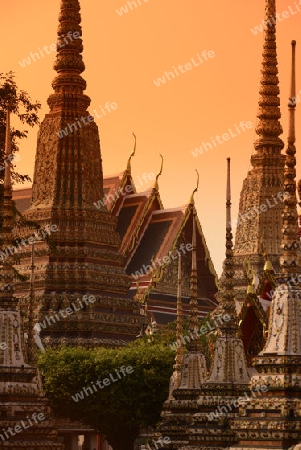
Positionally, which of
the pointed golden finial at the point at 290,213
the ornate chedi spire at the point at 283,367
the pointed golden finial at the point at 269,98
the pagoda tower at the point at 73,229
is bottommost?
the ornate chedi spire at the point at 283,367

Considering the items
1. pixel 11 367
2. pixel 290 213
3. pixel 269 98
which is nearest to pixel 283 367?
pixel 290 213

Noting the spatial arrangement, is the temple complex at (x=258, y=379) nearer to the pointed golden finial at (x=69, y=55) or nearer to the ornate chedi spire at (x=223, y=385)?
the ornate chedi spire at (x=223, y=385)

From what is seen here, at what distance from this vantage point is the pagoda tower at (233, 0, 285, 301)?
181 feet

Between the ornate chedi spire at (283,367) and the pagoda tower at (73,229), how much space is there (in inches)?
1183

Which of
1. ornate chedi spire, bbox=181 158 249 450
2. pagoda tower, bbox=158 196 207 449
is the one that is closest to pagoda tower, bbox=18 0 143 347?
pagoda tower, bbox=158 196 207 449

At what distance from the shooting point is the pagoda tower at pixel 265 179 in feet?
181

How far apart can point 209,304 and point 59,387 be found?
27.1m

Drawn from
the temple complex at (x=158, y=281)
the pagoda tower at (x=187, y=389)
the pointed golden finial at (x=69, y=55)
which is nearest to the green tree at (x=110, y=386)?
the temple complex at (x=158, y=281)

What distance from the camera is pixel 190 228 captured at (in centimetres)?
6519

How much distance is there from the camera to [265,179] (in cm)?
5606

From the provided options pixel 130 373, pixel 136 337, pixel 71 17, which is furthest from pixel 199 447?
pixel 71 17

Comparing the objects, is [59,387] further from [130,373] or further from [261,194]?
[261,194]

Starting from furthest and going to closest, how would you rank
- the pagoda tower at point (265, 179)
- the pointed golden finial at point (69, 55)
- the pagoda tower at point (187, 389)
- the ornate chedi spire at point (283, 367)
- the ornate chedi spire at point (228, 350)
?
the pagoda tower at point (265, 179) < the pointed golden finial at point (69, 55) < the pagoda tower at point (187, 389) < the ornate chedi spire at point (228, 350) < the ornate chedi spire at point (283, 367)

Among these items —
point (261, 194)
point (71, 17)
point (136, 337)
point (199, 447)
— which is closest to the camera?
point (199, 447)
